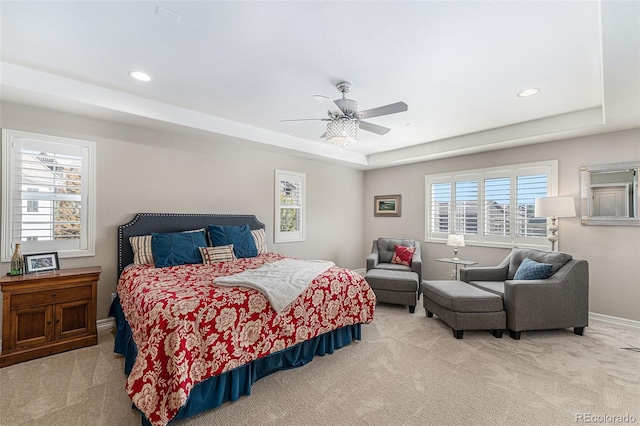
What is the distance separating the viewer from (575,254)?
4.04 meters

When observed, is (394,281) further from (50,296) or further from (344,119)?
(50,296)

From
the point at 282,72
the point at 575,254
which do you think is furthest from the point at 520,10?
the point at 575,254

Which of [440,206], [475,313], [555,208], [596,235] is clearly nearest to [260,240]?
[475,313]

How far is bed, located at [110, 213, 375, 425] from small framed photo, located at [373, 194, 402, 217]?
321cm

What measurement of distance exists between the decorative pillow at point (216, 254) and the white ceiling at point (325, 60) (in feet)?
5.26

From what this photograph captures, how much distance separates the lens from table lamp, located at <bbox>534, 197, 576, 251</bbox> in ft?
12.2

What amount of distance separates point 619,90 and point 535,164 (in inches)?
75.6

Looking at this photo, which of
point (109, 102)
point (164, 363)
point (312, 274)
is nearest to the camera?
point (164, 363)

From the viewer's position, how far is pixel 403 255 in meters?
5.19

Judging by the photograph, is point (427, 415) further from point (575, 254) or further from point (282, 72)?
point (575, 254)

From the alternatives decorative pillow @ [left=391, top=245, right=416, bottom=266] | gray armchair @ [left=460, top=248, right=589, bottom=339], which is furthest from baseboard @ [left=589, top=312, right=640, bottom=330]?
decorative pillow @ [left=391, top=245, right=416, bottom=266]

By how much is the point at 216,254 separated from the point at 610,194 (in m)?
5.13

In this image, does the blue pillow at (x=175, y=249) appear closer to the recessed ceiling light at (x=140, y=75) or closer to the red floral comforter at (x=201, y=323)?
the red floral comforter at (x=201, y=323)

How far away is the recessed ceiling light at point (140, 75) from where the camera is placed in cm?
278
